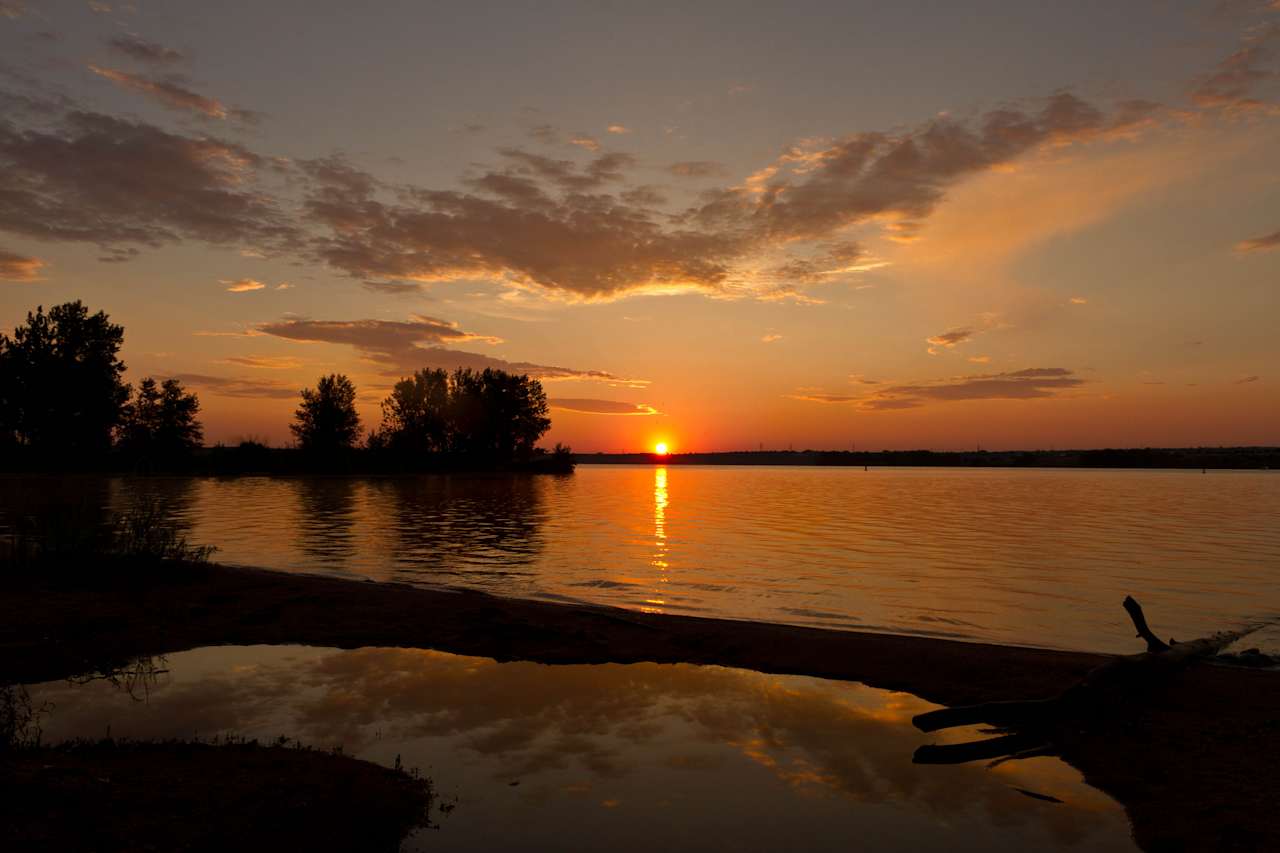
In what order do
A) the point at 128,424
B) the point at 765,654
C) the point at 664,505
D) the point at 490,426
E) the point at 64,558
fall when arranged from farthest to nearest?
the point at 490,426 → the point at 128,424 → the point at 664,505 → the point at 64,558 → the point at 765,654

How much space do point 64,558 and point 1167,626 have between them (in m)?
27.1

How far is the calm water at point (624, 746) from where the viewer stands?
6766 mm

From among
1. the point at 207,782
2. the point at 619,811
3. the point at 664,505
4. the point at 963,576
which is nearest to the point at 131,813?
the point at 207,782

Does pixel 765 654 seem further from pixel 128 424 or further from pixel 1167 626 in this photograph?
pixel 128 424

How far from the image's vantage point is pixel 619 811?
7016 millimetres

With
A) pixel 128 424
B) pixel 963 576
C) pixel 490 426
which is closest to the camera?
pixel 963 576

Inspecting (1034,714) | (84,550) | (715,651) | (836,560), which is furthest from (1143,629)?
(84,550)

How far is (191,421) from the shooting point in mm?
116188

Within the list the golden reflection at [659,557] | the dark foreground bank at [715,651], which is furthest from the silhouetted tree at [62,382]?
the dark foreground bank at [715,651]

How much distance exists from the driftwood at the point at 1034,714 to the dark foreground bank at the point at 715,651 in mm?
234

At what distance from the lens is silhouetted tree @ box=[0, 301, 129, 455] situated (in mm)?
98250

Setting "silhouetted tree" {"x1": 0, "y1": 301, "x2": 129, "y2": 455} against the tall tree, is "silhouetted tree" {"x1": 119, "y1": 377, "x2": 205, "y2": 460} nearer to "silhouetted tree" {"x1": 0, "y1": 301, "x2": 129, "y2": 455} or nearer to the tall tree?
"silhouetted tree" {"x1": 0, "y1": 301, "x2": 129, "y2": 455}

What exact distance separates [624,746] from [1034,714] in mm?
5455

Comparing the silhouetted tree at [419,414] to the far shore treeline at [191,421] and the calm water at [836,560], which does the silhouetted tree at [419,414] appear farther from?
the calm water at [836,560]
